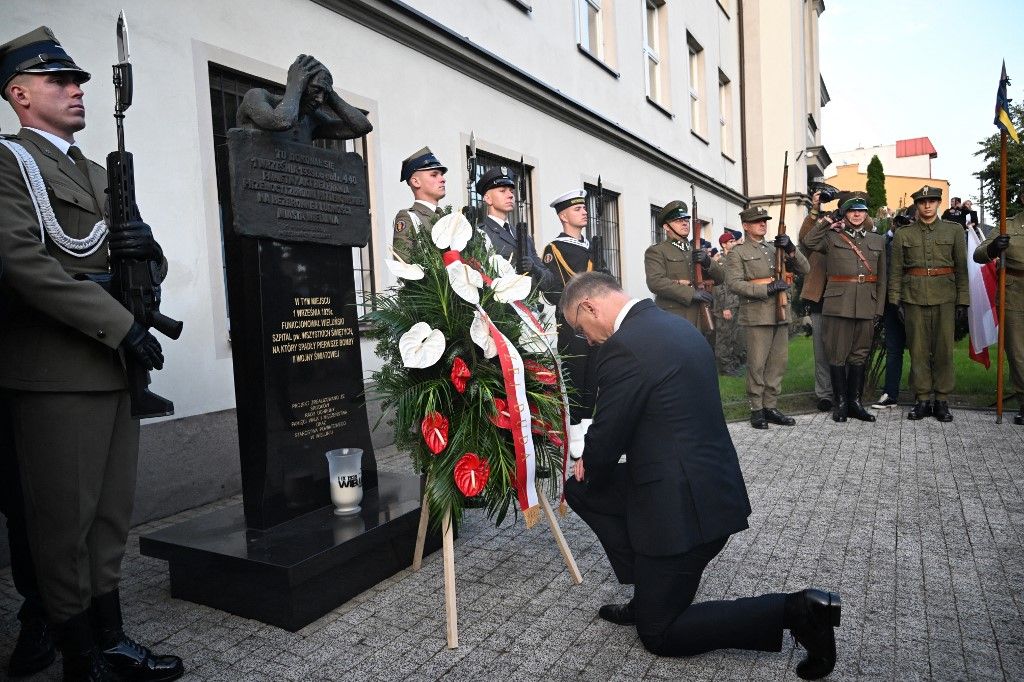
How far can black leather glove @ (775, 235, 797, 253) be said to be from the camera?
7.36 metres

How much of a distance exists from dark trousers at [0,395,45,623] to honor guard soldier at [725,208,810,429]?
6112mm

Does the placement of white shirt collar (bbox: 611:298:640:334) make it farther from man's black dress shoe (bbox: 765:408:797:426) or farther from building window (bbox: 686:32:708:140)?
building window (bbox: 686:32:708:140)

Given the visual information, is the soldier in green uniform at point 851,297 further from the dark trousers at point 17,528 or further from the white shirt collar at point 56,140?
the dark trousers at point 17,528

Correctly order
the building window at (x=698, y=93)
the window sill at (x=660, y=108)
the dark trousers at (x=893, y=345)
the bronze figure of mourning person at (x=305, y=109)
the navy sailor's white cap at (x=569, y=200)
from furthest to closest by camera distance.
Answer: the building window at (x=698, y=93)
the window sill at (x=660, y=108)
the dark trousers at (x=893, y=345)
the navy sailor's white cap at (x=569, y=200)
the bronze figure of mourning person at (x=305, y=109)

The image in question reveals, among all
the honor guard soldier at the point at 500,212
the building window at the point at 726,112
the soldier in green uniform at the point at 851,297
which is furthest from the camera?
the building window at the point at 726,112

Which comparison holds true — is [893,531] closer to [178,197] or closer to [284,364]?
[284,364]

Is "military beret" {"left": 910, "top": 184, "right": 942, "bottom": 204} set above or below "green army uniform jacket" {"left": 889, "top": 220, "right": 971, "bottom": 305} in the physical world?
above

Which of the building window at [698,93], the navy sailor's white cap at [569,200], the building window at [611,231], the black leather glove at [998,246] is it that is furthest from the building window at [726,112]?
the navy sailor's white cap at [569,200]

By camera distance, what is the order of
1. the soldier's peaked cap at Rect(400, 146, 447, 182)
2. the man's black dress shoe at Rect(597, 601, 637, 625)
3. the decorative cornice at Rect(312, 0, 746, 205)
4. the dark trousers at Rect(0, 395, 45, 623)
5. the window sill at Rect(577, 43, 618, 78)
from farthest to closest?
the window sill at Rect(577, 43, 618, 78) < the decorative cornice at Rect(312, 0, 746, 205) < the soldier's peaked cap at Rect(400, 146, 447, 182) < the man's black dress shoe at Rect(597, 601, 637, 625) < the dark trousers at Rect(0, 395, 45, 623)

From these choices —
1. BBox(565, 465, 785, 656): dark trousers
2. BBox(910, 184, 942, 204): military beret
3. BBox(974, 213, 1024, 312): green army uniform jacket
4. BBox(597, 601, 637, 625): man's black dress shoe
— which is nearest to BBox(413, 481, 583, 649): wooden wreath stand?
BBox(597, 601, 637, 625): man's black dress shoe

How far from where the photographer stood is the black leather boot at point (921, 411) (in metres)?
7.37

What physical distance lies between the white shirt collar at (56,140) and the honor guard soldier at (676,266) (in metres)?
5.71

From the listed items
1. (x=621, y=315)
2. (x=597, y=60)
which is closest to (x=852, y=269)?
(x=621, y=315)

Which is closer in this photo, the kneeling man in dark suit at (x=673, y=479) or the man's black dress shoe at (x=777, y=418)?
the kneeling man in dark suit at (x=673, y=479)
